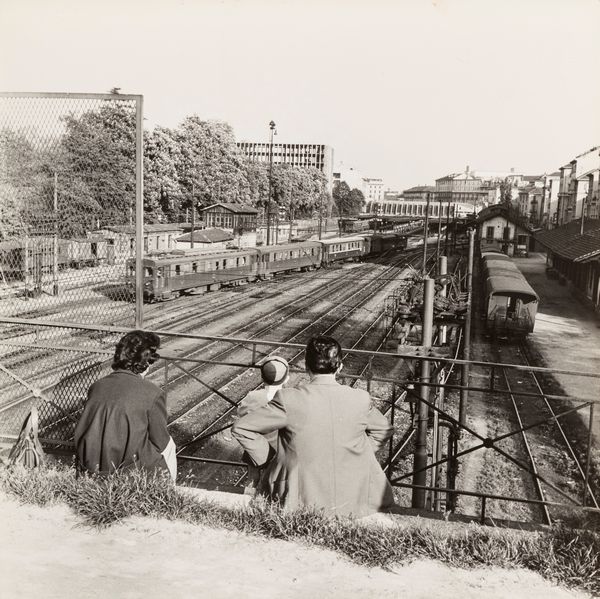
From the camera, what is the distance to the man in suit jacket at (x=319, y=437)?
3.92m

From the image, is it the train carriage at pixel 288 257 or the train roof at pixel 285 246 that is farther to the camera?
the train roof at pixel 285 246

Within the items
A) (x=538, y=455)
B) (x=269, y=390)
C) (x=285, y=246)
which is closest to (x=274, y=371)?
(x=269, y=390)

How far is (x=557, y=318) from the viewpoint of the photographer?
29703 millimetres

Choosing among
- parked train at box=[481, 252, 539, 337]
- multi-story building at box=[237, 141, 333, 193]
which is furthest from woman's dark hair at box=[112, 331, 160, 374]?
multi-story building at box=[237, 141, 333, 193]

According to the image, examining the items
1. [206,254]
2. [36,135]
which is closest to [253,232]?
[206,254]

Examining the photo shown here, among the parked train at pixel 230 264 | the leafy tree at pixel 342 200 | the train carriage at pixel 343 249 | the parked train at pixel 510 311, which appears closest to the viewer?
the parked train at pixel 510 311

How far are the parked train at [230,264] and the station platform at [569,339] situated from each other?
15.8 meters

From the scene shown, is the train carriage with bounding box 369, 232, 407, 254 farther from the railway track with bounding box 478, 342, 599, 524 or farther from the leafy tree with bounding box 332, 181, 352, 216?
the leafy tree with bounding box 332, 181, 352, 216

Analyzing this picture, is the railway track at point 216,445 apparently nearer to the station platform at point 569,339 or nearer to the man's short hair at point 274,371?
the man's short hair at point 274,371

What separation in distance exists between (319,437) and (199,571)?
3.41 feet

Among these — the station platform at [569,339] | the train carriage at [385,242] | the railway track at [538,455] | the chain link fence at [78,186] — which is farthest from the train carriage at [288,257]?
the chain link fence at [78,186]

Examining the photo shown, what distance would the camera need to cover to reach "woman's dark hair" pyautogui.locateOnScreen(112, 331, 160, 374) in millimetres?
4328

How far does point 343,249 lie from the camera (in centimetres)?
5416

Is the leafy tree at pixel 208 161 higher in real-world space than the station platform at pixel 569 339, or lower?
higher
